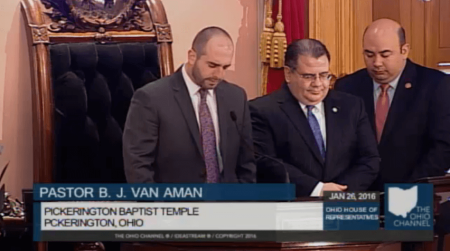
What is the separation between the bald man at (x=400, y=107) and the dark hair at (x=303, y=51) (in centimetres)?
29

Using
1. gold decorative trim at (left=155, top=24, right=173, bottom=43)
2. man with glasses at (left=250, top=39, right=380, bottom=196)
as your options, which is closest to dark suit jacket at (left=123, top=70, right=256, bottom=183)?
man with glasses at (left=250, top=39, right=380, bottom=196)

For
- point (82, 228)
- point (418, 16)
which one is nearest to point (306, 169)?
point (82, 228)

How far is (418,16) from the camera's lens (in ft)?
16.5

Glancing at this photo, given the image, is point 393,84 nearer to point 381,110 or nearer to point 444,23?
point 381,110

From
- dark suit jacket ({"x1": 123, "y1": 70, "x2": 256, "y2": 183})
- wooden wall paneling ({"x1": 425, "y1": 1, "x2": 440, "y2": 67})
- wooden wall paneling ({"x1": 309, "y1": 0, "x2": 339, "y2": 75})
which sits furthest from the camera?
wooden wall paneling ({"x1": 425, "y1": 1, "x2": 440, "y2": 67})

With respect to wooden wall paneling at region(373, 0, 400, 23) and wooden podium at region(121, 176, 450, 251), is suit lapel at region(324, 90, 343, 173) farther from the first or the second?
wooden wall paneling at region(373, 0, 400, 23)

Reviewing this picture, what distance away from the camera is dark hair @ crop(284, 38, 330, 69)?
3.53 metres

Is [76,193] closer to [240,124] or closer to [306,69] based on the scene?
[240,124]

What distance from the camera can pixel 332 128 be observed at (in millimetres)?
3533

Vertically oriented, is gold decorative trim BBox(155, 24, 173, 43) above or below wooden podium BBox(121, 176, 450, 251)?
above

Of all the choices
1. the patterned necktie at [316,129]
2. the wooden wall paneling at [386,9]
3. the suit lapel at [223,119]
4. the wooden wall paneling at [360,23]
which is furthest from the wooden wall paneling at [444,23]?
the suit lapel at [223,119]

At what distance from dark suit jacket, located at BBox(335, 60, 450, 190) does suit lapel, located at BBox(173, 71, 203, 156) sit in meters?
0.72

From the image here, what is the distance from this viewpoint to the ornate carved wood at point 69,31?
4020mm

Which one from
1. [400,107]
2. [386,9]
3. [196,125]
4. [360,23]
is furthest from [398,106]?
[386,9]
